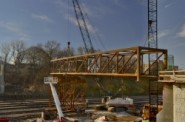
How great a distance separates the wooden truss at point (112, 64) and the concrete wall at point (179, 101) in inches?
76.1

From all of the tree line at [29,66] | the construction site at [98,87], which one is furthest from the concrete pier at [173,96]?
the tree line at [29,66]

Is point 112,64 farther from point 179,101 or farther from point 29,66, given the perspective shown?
point 29,66

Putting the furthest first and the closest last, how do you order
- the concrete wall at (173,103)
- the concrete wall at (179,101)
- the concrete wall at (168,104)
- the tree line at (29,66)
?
the tree line at (29,66)
the concrete wall at (168,104)
the concrete wall at (173,103)
the concrete wall at (179,101)

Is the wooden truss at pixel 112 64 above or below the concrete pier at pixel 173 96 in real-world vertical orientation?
above

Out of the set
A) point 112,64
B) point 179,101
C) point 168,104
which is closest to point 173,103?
point 168,104

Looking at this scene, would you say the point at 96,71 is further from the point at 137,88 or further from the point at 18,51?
the point at 18,51

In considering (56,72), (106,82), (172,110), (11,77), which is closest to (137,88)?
(106,82)

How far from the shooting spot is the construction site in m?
20.0

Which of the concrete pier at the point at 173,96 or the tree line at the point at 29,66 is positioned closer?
the concrete pier at the point at 173,96

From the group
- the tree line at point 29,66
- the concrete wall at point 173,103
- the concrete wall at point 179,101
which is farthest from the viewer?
the tree line at point 29,66

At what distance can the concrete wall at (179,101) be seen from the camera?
18.4 metres

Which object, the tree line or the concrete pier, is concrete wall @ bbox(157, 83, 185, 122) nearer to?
the concrete pier

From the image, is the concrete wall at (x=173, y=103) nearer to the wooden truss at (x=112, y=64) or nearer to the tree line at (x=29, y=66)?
the wooden truss at (x=112, y=64)

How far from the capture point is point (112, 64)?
26391mm
